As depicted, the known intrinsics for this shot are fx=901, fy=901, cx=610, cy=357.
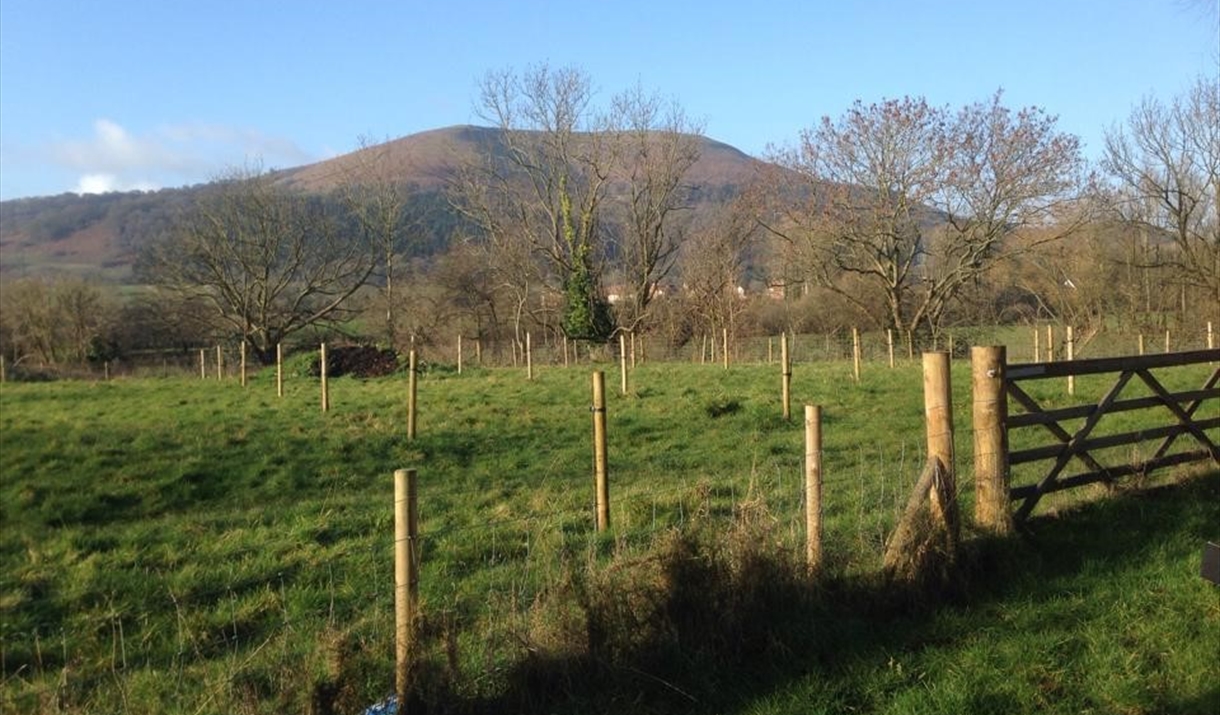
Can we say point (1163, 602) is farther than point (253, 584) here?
No

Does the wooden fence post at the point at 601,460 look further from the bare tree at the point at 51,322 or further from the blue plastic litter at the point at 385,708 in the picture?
the bare tree at the point at 51,322

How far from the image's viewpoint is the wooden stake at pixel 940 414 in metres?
6.11

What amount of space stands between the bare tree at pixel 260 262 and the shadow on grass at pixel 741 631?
147ft

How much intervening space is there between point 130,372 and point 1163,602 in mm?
41425

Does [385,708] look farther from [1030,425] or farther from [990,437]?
[1030,425]

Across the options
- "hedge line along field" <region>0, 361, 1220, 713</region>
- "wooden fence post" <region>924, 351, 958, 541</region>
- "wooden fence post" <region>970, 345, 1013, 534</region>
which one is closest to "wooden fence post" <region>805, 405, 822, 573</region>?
"hedge line along field" <region>0, 361, 1220, 713</region>

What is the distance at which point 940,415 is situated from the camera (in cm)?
624

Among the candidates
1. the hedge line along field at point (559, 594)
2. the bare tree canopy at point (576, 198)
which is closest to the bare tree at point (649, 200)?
the bare tree canopy at point (576, 198)

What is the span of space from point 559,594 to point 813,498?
1803mm

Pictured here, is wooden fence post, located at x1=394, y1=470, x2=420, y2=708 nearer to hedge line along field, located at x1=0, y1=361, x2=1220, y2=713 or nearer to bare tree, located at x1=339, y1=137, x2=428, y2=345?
hedge line along field, located at x1=0, y1=361, x2=1220, y2=713

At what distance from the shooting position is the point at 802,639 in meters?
4.86

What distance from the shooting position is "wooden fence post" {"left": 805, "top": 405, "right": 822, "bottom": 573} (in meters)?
5.45

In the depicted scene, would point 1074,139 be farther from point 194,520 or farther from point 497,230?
point 194,520

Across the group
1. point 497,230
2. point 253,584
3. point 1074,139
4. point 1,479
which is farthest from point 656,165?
point 253,584
